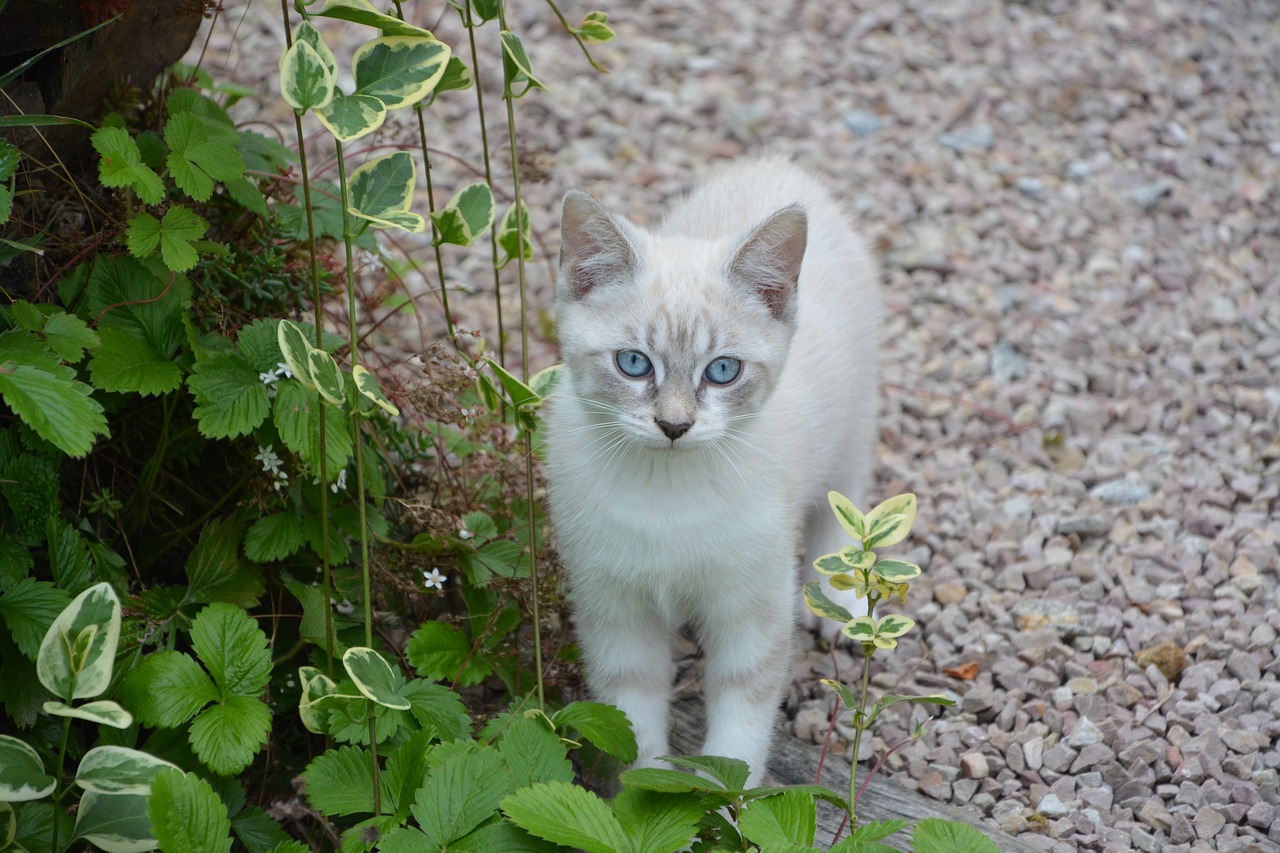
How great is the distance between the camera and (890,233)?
5.07 meters

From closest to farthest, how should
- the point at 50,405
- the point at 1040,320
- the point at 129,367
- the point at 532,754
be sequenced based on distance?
the point at 50,405 < the point at 532,754 < the point at 129,367 < the point at 1040,320

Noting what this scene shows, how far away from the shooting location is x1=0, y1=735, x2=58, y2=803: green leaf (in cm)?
210

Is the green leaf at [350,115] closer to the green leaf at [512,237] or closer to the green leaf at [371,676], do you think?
the green leaf at [512,237]

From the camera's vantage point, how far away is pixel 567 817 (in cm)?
227

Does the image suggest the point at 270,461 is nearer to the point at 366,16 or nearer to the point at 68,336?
the point at 68,336

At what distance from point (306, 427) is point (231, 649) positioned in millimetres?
494

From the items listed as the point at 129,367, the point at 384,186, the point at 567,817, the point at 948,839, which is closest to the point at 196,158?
the point at 129,367

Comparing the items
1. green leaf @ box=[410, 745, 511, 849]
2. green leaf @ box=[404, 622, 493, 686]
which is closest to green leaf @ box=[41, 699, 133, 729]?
green leaf @ box=[410, 745, 511, 849]

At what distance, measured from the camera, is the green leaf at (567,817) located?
223 cm

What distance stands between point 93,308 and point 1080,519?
2.94 m

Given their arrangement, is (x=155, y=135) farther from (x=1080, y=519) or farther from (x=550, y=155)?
(x=1080, y=519)

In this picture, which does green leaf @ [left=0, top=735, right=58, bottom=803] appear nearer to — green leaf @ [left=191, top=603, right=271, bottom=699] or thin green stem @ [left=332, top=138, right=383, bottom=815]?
green leaf @ [left=191, top=603, right=271, bottom=699]

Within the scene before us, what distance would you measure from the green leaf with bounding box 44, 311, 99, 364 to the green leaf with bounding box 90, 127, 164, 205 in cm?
30

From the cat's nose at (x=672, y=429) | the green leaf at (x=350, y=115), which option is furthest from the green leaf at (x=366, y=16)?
the cat's nose at (x=672, y=429)
